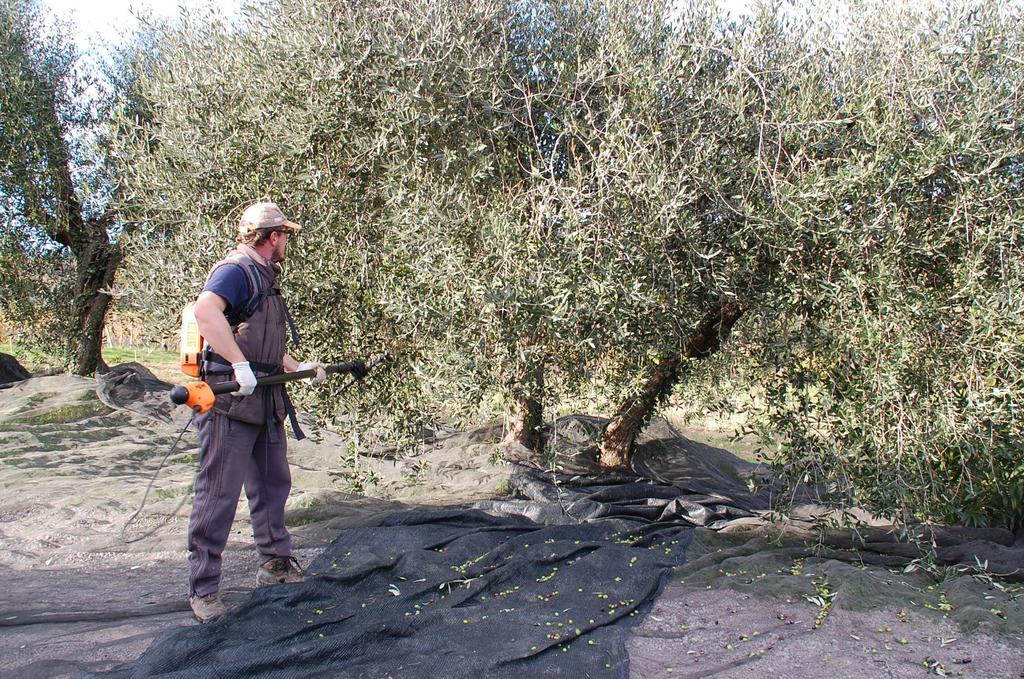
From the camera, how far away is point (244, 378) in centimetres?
424

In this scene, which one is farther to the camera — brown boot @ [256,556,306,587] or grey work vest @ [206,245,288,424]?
brown boot @ [256,556,306,587]

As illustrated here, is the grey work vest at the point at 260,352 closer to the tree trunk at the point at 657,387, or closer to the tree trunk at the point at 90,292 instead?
the tree trunk at the point at 657,387

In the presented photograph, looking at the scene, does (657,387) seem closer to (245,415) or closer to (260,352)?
(260,352)

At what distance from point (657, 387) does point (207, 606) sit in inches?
191

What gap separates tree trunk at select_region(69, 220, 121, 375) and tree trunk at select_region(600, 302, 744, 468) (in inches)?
304

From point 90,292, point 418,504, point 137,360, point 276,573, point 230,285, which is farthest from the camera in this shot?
point 137,360

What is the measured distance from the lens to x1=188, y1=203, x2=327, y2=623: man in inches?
169

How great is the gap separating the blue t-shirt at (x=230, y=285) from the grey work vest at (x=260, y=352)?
2.1 inches

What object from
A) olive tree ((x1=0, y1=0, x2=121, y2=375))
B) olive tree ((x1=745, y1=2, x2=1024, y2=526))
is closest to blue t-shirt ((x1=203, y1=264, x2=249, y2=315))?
olive tree ((x1=745, y1=2, x2=1024, y2=526))

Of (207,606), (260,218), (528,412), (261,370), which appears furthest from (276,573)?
(528,412)

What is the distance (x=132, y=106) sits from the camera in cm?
1118

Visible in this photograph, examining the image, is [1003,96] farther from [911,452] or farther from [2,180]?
[2,180]

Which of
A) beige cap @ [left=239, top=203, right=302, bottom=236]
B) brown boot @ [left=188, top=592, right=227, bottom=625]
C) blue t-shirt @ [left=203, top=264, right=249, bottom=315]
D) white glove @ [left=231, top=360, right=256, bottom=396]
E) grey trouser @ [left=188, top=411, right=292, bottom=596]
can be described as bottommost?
brown boot @ [left=188, top=592, right=227, bottom=625]

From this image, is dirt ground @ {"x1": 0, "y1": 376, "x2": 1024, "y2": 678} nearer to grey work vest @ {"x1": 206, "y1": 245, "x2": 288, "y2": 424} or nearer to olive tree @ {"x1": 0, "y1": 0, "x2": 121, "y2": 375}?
grey work vest @ {"x1": 206, "y1": 245, "x2": 288, "y2": 424}
